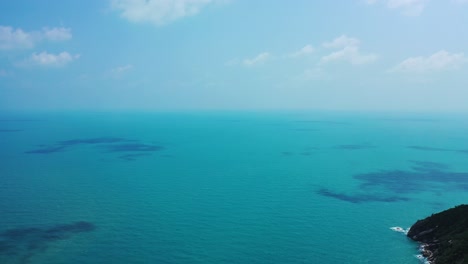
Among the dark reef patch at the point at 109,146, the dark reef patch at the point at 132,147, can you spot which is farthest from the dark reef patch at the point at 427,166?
the dark reef patch at the point at 132,147

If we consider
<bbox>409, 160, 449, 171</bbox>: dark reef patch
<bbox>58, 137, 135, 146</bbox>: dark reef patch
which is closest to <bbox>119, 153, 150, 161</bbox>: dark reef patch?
<bbox>58, 137, 135, 146</bbox>: dark reef patch

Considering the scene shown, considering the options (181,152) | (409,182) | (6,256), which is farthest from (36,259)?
(181,152)

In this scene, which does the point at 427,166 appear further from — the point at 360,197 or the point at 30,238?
the point at 30,238

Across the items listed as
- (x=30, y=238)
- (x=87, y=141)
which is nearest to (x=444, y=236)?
(x=30, y=238)

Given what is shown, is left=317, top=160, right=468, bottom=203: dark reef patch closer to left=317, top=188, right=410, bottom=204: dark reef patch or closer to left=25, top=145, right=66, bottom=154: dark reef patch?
left=317, top=188, right=410, bottom=204: dark reef patch

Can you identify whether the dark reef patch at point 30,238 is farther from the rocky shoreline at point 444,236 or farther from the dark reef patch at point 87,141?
the dark reef patch at point 87,141
